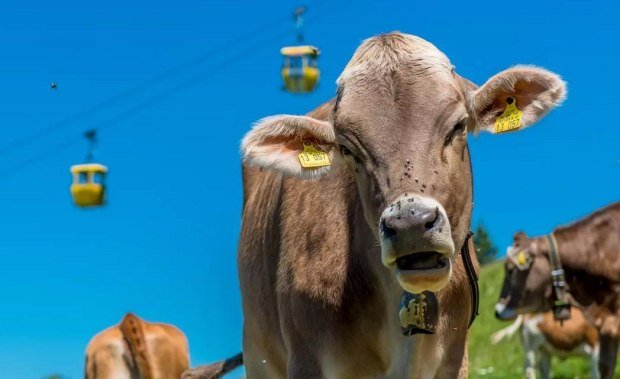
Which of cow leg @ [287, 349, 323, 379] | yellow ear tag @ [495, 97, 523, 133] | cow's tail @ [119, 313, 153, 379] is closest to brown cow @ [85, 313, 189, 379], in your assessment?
cow's tail @ [119, 313, 153, 379]

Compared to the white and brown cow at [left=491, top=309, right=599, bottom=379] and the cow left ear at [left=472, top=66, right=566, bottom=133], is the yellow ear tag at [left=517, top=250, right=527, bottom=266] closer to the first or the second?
the white and brown cow at [left=491, top=309, right=599, bottom=379]

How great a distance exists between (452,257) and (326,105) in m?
2.01

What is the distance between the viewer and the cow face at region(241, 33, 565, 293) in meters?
4.24

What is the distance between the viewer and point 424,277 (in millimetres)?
4242

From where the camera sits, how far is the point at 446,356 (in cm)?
516

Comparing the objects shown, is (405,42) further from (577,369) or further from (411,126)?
(577,369)

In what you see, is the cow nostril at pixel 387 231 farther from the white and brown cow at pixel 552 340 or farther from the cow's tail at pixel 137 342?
the white and brown cow at pixel 552 340

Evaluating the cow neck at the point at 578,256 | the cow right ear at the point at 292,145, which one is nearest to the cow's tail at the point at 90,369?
the cow neck at the point at 578,256

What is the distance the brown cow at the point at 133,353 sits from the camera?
15.5 meters

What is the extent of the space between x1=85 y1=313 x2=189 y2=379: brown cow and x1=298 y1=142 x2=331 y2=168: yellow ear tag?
1088 cm

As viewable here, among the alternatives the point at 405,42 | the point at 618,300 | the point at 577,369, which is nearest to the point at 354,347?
the point at 405,42

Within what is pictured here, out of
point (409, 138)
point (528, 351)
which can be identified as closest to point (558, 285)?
point (528, 351)

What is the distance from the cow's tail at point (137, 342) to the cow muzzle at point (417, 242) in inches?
452

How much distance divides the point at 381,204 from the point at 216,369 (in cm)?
411
